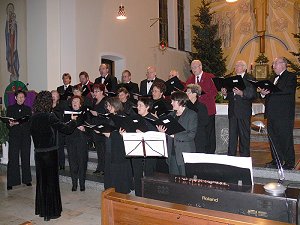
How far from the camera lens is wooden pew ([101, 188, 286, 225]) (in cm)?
188

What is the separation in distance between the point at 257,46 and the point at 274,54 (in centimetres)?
74

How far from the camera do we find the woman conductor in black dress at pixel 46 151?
4.12 m

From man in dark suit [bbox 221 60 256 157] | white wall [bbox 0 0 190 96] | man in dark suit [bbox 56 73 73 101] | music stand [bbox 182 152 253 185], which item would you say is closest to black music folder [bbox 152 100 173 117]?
man in dark suit [bbox 221 60 256 157]

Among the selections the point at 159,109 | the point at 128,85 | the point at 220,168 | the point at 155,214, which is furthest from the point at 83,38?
the point at 155,214

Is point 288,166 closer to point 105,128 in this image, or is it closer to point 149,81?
point 105,128

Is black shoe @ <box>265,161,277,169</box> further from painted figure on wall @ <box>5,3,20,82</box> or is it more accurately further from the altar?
painted figure on wall @ <box>5,3,20,82</box>

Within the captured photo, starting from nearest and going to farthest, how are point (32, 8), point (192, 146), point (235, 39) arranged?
point (192, 146), point (32, 8), point (235, 39)

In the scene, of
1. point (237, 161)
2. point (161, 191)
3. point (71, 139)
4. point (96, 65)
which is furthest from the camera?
point (96, 65)

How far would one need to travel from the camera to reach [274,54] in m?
12.4

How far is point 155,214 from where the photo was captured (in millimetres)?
2154

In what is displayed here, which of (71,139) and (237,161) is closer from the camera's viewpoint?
(237,161)

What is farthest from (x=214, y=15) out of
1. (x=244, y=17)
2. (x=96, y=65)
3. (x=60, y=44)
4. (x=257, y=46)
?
(x=60, y=44)

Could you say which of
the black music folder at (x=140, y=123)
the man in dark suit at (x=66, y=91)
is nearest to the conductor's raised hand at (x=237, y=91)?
the black music folder at (x=140, y=123)

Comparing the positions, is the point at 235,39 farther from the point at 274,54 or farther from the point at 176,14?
the point at 176,14
